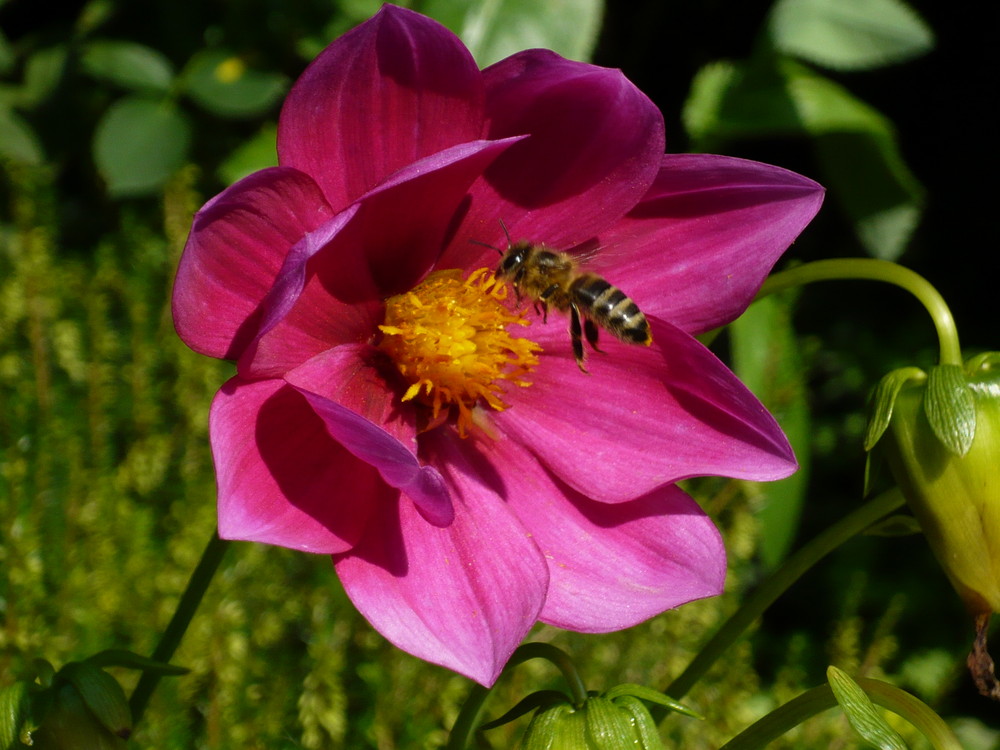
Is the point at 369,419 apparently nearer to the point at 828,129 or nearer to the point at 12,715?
the point at 12,715

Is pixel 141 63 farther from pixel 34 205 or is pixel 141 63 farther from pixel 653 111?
pixel 653 111

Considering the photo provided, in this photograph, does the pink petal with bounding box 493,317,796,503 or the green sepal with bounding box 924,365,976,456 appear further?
the pink petal with bounding box 493,317,796,503

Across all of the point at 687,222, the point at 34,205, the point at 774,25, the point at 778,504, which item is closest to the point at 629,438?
the point at 687,222

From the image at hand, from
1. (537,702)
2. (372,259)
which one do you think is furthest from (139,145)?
(537,702)

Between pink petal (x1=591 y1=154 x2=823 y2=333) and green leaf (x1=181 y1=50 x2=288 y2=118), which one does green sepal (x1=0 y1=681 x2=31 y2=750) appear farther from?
green leaf (x1=181 y1=50 x2=288 y2=118)

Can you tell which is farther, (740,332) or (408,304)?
(740,332)

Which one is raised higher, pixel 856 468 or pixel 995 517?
pixel 995 517

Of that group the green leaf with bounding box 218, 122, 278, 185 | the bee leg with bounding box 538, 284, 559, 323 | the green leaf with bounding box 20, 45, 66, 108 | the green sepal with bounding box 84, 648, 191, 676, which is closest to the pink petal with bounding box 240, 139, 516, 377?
the bee leg with bounding box 538, 284, 559, 323
